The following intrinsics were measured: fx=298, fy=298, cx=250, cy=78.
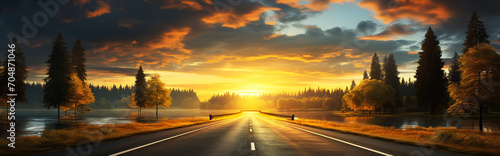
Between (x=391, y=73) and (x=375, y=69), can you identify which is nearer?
(x=391, y=73)

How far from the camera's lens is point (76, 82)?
64688 mm

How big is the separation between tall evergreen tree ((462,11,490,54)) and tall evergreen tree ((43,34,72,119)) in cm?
8242

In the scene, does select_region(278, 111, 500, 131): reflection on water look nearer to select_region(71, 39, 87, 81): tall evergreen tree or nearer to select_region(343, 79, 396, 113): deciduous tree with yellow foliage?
select_region(343, 79, 396, 113): deciduous tree with yellow foliage

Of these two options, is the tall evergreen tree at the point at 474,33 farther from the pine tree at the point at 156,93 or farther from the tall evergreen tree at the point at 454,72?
the pine tree at the point at 156,93

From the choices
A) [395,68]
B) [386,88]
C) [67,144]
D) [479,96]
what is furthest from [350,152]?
[395,68]

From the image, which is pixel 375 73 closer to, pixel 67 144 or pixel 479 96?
pixel 479 96

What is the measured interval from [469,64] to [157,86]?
63.3 meters

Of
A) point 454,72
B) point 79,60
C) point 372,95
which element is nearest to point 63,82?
point 79,60

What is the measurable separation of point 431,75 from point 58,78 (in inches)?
3278

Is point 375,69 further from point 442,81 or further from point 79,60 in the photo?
point 79,60

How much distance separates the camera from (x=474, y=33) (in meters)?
61.6

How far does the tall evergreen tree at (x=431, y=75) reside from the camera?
71.5 meters

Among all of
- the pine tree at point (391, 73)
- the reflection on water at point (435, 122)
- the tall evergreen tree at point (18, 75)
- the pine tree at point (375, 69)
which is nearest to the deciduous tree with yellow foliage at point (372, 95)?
the pine tree at point (391, 73)

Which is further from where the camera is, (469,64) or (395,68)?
(395,68)
